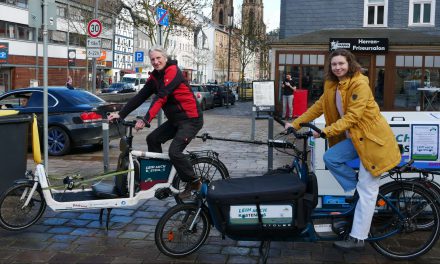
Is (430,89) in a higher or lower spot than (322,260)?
higher

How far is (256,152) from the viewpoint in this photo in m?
12.1

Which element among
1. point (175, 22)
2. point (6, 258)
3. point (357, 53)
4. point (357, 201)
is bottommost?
point (6, 258)

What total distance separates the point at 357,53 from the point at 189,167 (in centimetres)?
1772

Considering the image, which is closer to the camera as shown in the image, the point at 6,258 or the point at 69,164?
the point at 6,258

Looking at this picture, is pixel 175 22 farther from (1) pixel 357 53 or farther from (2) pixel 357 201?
(2) pixel 357 201

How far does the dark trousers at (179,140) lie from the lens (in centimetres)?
571

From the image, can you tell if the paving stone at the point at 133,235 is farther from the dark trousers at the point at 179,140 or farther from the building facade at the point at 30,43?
the building facade at the point at 30,43

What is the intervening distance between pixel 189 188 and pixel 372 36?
59.5ft

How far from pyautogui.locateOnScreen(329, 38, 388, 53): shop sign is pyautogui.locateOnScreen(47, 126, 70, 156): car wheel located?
13.4m

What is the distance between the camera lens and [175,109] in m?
5.89

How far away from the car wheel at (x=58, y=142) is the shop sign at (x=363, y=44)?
43.9 ft

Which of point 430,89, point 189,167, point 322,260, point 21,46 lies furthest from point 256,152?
point 21,46

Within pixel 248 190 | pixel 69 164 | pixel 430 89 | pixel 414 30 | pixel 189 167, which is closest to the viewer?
pixel 248 190

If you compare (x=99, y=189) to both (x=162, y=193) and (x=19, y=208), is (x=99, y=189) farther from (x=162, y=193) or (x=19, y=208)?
(x=19, y=208)
